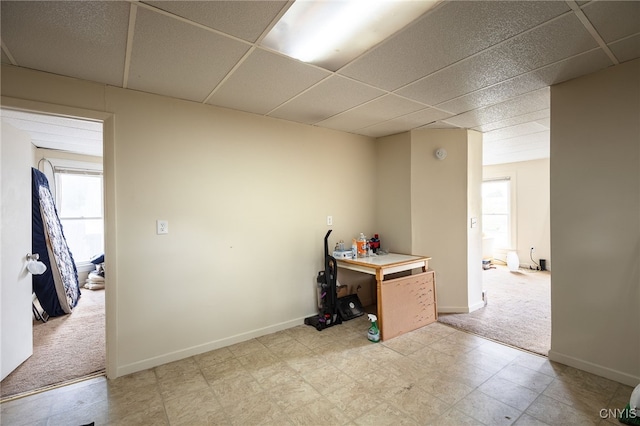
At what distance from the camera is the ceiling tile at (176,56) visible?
1.58 m

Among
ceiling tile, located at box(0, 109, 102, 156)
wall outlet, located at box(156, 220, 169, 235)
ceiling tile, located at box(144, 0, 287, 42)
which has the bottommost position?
wall outlet, located at box(156, 220, 169, 235)

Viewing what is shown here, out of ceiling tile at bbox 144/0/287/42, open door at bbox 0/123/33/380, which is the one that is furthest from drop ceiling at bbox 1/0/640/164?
open door at bbox 0/123/33/380

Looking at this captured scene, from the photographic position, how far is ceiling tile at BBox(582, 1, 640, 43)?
143cm

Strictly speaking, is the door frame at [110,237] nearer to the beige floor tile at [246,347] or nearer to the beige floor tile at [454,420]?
the beige floor tile at [246,347]

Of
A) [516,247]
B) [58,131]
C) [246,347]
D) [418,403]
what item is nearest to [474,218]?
[418,403]

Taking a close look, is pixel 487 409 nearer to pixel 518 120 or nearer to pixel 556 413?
pixel 556 413

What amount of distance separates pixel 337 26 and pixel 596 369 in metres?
3.09

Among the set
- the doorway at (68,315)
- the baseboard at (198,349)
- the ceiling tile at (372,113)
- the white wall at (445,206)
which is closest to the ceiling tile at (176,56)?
the doorway at (68,315)

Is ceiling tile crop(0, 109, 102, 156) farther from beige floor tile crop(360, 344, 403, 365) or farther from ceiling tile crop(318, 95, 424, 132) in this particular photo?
beige floor tile crop(360, 344, 403, 365)

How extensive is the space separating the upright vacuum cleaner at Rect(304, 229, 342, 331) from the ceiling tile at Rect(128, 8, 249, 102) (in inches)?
79.1

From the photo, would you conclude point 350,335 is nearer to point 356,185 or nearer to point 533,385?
point 533,385

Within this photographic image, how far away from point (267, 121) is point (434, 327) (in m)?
2.92

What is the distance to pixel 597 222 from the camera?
86.6 inches

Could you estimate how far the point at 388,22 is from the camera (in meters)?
1.60
